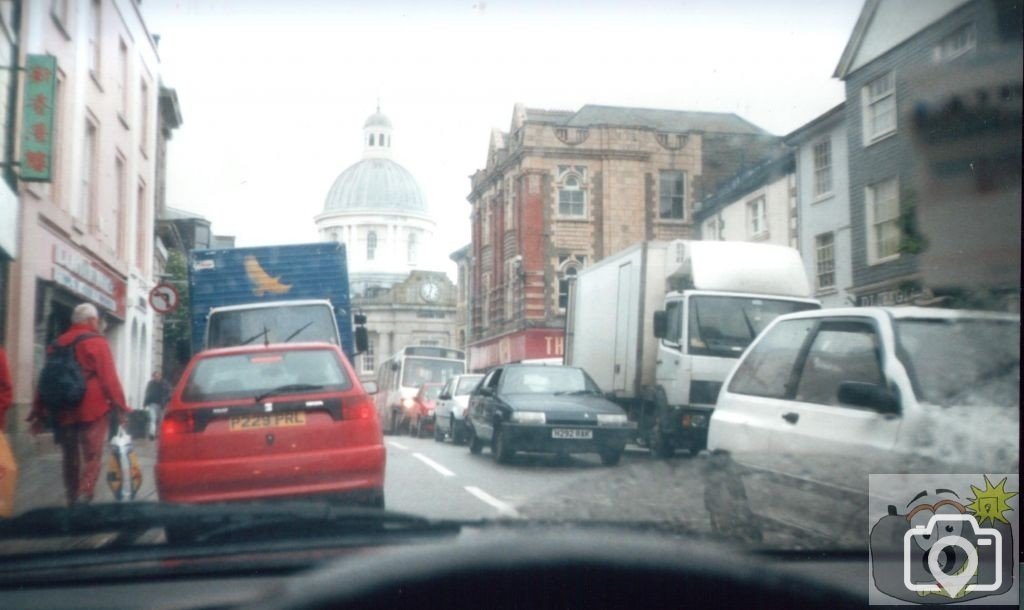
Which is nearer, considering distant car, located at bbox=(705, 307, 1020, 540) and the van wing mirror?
distant car, located at bbox=(705, 307, 1020, 540)

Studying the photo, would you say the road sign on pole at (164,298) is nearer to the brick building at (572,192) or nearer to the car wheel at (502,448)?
the brick building at (572,192)

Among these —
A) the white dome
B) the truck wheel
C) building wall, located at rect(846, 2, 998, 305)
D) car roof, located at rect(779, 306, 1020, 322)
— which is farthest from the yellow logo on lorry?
building wall, located at rect(846, 2, 998, 305)

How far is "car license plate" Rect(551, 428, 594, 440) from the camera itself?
3283 mm

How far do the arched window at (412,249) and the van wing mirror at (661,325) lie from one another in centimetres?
114

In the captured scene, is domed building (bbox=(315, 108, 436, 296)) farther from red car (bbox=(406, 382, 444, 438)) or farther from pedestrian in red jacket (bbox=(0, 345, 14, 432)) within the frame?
red car (bbox=(406, 382, 444, 438))

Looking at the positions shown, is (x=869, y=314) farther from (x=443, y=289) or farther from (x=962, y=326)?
(x=443, y=289)

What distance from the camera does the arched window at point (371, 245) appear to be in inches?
116


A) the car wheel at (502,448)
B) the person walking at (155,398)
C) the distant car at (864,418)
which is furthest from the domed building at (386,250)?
the distant car at (864,418)

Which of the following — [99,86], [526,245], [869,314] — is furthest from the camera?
[526,245]

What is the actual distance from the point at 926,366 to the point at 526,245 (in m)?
1.39

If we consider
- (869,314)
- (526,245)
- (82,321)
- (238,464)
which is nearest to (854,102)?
(869,314)

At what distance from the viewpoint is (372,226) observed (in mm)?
2887

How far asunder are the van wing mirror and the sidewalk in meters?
1.92

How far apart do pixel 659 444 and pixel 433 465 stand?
A: 76 centimetres
